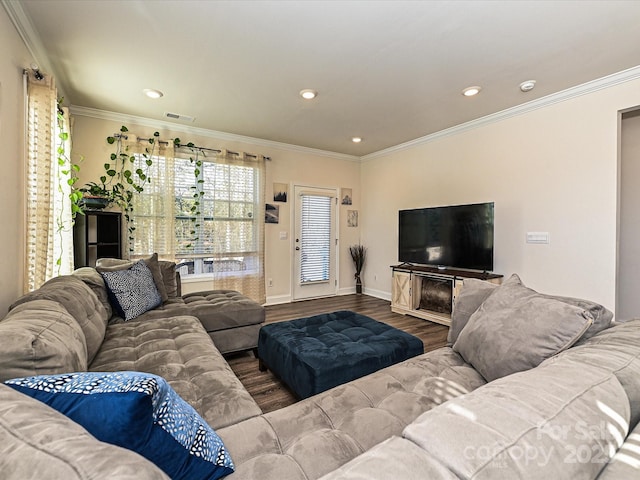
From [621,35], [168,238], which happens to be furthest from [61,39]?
[621,35]

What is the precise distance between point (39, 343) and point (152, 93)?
114 inches

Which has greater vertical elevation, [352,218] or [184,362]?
[352,218]

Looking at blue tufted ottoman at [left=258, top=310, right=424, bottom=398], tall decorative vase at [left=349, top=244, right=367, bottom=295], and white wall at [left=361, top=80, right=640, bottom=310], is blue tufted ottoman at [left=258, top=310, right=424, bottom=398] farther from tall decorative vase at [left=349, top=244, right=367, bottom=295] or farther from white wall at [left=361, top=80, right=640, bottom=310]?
tall decorative vase at [left=349, top=244, right=367, bottom=295]

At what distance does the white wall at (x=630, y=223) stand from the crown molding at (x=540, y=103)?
3.22 feet

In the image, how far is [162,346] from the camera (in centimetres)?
179

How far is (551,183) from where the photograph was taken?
3.15m

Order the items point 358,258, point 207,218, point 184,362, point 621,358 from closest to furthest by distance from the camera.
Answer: point 621,358 < point 184,362 < point 207,218 < point 358,258

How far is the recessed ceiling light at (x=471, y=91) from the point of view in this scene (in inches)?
115

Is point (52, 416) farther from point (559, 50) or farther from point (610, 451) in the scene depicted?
point (559, 50)

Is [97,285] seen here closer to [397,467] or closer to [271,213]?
[397,467]

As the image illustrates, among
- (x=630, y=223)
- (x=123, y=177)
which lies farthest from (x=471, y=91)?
(x=123, y=177)

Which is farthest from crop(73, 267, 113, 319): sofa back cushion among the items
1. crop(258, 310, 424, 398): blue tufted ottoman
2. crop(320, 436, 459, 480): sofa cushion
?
crop(320, 436, 459, 480): sofa cushion

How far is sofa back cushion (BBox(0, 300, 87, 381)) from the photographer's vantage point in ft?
2.93

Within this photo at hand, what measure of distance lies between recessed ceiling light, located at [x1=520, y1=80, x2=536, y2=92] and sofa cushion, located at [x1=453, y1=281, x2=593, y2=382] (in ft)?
7.65
